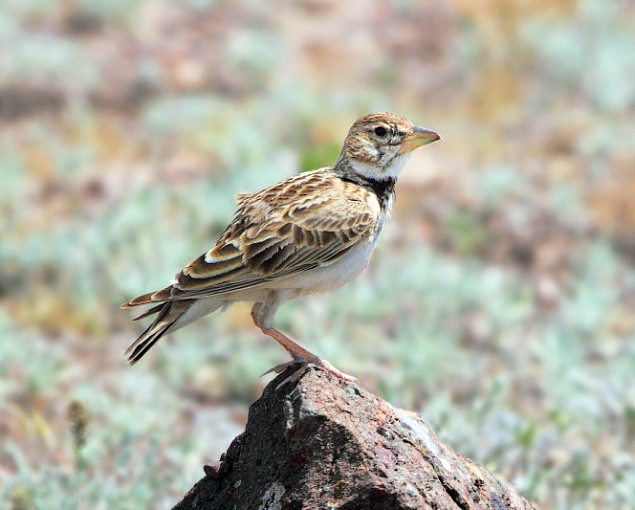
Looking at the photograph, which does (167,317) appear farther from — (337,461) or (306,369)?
(337,461)

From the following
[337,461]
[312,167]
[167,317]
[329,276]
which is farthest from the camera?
[312,167]

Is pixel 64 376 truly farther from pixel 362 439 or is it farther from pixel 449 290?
pixel 362 439

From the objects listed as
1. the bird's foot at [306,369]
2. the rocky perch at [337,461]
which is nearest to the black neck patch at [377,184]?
the bird's foot at [306,369]

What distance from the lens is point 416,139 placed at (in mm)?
6570

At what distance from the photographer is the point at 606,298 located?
38.4 ft

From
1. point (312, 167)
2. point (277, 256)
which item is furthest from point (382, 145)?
point (312, 167)

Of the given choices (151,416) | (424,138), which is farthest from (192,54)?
(424,138)

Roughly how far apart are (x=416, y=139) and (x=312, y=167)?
5545 millimetres

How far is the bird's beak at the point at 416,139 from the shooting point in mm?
6551

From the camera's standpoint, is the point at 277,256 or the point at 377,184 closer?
the point at 277,256

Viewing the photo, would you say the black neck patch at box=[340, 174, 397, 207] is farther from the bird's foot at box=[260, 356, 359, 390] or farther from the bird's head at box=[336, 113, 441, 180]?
the bird's foot at box=[260, 356, 359, 390]

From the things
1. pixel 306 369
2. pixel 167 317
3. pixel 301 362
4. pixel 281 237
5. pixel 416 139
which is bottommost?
pixel 306 369

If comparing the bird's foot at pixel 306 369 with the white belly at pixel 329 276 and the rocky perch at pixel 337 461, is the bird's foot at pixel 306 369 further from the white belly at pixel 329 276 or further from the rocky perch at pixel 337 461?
the white belly at pixel 329 276

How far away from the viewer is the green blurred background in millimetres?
8656
